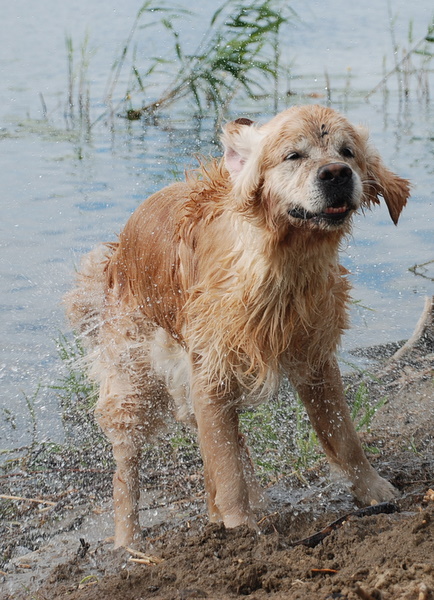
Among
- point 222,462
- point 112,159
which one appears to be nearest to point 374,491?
point 222,462

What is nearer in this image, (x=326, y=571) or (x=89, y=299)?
(x=326, y=571)

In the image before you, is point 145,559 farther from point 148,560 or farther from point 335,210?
point 335,210

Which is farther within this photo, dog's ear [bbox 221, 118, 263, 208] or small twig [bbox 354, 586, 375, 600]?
dog's ear [bbox 221, 118, 263, 208]

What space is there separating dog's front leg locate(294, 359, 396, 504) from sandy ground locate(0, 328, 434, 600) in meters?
0.13

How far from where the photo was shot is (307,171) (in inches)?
132

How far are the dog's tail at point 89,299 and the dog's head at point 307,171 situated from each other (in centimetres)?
191

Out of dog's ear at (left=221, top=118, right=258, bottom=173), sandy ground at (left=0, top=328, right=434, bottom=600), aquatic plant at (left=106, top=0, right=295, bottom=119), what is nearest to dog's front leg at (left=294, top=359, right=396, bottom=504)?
sandy ground at (left=0, top=328, right=434, bottom=600)

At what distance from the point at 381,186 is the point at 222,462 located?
1494mm

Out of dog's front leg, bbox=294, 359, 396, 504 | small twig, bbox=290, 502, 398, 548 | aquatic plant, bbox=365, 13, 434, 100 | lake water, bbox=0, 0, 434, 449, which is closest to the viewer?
small twig, bbox=290, 502, 398, 548

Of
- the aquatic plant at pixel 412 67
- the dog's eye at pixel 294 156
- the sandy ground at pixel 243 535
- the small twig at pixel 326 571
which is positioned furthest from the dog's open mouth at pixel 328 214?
the aquatic plant at pixel 412 67

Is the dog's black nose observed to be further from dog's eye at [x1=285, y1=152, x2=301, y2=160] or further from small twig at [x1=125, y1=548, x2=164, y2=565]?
small twig at [x1=125, y1=548, x2=164, y2=565]

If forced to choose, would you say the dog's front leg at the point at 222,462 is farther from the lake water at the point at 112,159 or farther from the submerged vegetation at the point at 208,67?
the submerged vegetation at the point at 208,67

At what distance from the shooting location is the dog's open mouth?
3.35 meters

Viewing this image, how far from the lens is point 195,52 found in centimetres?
989
